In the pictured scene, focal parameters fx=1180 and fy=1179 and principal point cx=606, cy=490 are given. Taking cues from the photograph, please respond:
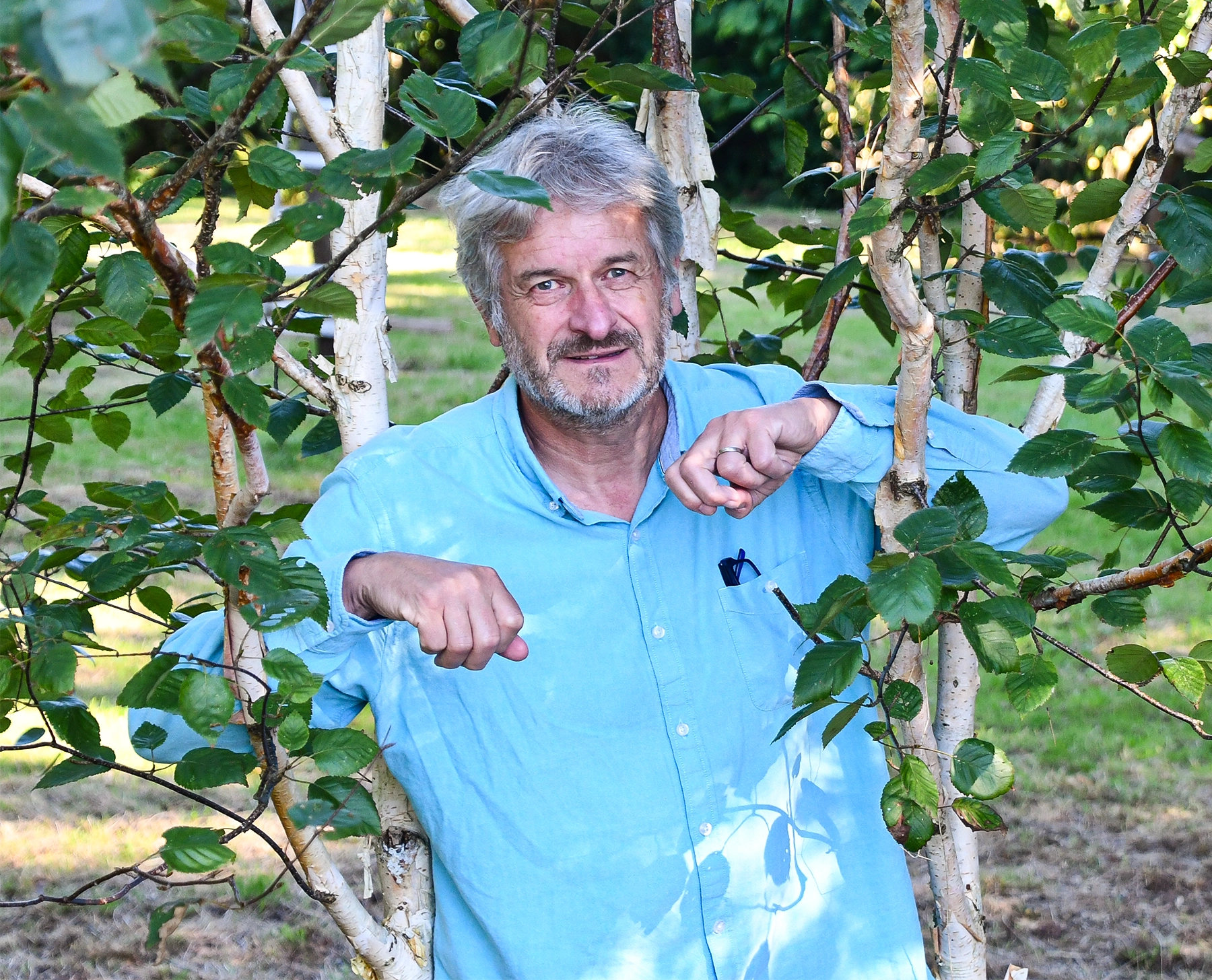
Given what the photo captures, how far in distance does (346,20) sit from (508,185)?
6.9 inches

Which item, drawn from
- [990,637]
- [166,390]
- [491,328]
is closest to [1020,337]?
[990,637]

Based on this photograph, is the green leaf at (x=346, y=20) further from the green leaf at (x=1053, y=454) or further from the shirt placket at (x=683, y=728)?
the shirt placket at (x=683, y=728)

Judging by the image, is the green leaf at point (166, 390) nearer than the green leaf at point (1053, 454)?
No

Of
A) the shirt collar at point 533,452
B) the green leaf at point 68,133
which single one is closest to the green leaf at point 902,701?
the shirt collar at point 533,452

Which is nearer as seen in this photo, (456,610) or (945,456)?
(456,610)

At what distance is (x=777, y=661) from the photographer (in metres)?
1.71

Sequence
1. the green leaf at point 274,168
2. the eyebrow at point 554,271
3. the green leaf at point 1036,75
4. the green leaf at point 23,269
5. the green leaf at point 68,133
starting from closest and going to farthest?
the green leaf at point 68,133 → the green leaf at point 23,269 → the green leaf at point 274,168 → the green leaf at point 1036,75 → the eyebrow at point 554,271

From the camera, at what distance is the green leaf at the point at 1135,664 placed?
1.39 m

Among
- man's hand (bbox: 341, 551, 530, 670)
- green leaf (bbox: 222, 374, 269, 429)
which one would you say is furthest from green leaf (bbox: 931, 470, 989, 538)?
green leaf (bbox: 222, 374, 269, 429)

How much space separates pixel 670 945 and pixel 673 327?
3.43 ft

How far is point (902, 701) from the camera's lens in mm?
1319

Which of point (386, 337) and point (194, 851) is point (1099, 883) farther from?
point (194, 851)

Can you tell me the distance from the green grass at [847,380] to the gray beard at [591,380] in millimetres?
243

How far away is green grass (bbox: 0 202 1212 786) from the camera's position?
12.7ft
